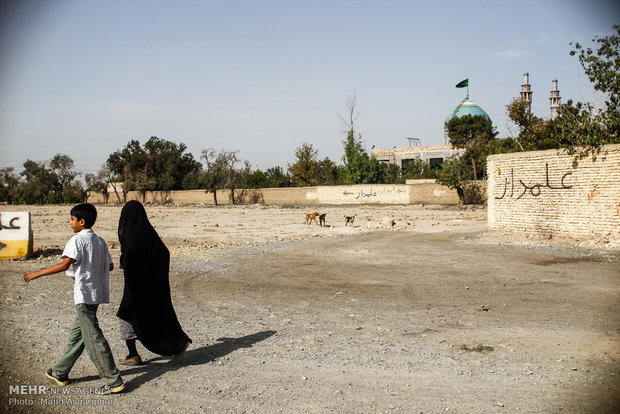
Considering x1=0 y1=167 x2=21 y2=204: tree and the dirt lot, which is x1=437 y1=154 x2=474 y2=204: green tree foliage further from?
x1=0 y1=167 x2=21 y2=204: tree

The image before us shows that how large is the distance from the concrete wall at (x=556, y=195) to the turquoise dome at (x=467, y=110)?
49.3 m

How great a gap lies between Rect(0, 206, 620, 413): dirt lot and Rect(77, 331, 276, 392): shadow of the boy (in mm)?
24

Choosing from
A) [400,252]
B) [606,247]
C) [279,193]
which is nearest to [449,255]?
[400,252]

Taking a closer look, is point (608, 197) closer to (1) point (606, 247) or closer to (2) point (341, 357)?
(1) point (606, 247)

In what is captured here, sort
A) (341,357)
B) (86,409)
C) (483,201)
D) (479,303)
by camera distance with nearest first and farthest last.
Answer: (86,409)
(341,357)
(479,303)
(483,201)

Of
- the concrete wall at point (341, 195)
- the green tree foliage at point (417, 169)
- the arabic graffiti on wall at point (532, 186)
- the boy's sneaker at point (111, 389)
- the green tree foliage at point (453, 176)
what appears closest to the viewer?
the boy's sneaker at point (111, 389)

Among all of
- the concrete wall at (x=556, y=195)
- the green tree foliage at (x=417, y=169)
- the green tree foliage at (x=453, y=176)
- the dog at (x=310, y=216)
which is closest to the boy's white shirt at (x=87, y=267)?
the concrete wall at (x=556, y=195)

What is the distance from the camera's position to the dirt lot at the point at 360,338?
4.35 m

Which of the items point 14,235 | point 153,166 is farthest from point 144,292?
point 153,166

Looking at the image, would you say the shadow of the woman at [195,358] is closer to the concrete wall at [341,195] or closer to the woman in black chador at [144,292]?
the woman in black chador at [144,292]

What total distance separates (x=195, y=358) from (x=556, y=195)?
13.0 metres

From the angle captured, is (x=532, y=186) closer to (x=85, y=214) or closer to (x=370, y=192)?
(x=85, y=214)

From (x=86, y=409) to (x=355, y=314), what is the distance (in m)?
4.08

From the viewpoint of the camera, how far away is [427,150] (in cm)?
5922
